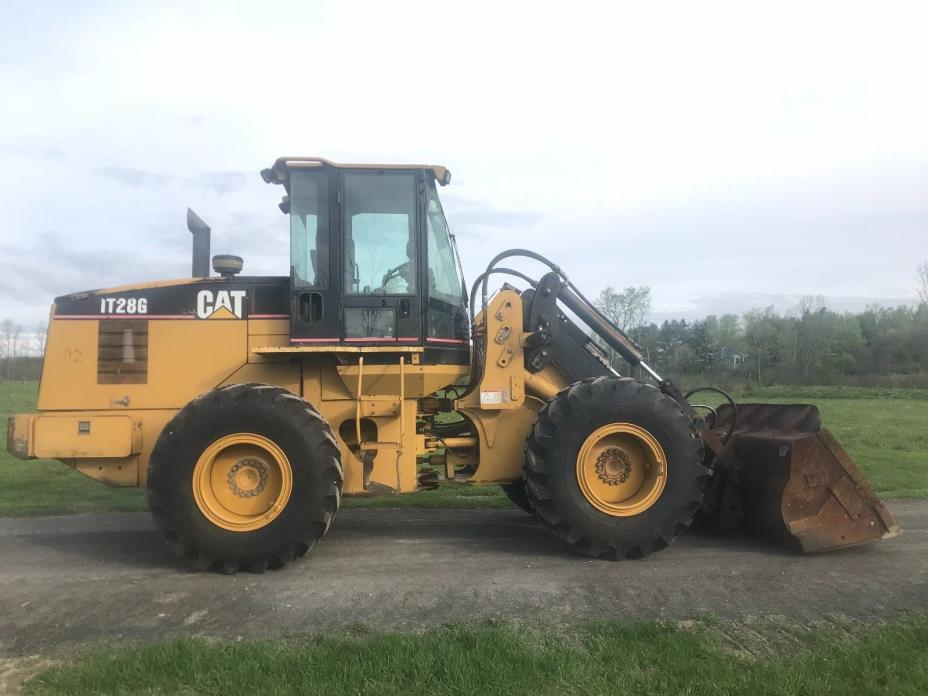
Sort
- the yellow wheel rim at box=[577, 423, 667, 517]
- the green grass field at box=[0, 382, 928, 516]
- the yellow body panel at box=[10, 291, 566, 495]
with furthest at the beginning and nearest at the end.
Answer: the green grass field at box=[0, 382, 928, 516]
the yellow body panel at box=[10, 291, 566, 495]
the yellow wheel rim at box=[577, 423, 667, 517]

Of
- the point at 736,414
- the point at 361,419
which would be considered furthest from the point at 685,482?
the point at 361,419

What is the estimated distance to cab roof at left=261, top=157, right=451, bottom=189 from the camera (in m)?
6.16

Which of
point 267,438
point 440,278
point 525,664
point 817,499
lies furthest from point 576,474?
point 267,438

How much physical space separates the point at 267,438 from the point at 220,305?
4.79 ft

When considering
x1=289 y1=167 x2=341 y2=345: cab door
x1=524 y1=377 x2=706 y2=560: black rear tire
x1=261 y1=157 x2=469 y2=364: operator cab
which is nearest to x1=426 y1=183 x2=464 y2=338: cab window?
x1=261 y1=157 x2=469 y2=364: operator cab

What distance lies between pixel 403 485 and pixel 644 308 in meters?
36.2

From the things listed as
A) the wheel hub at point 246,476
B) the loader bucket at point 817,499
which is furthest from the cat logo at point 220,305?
the loader bucket at point 817,499

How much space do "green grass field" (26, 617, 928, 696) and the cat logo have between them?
307 cm

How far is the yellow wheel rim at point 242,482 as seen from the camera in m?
5.53

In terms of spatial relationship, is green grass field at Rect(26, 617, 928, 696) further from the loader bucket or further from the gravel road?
the loader bucket

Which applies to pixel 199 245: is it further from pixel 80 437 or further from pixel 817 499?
pixel 817 499

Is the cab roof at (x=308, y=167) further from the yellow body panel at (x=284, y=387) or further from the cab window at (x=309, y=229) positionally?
the yellow body panel at (x=284, y=387)

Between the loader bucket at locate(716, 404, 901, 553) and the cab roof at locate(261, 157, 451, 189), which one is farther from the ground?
the cab roof at locate(261, 157, 451, 189)

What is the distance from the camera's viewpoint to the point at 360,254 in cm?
623
